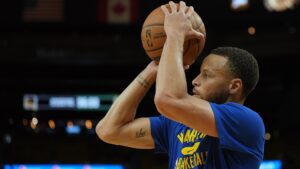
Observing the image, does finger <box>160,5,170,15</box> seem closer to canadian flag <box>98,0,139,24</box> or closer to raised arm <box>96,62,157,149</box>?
raised arm <box>96,62,157,149</box>

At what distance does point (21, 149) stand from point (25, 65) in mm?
2366

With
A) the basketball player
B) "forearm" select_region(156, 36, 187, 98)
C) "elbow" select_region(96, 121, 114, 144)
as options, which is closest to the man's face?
the basketball player

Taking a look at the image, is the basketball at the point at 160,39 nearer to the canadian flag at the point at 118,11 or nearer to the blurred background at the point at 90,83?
the canadian flag at the point at 118,11

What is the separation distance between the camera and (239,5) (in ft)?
29.7

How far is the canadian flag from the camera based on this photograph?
9.38m

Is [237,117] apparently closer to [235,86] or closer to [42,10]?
[235,86]

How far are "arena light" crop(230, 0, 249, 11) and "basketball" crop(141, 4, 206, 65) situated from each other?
5962mm

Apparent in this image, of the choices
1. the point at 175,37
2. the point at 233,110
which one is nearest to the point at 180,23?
the point at 175,37

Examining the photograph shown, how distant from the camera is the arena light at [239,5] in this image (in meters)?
8.98

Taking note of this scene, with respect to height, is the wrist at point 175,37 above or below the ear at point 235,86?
above

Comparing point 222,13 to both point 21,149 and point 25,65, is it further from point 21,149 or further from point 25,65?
point 21,149

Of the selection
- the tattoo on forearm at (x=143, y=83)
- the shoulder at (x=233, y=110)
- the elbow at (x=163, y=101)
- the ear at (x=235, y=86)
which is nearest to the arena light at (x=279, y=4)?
the tattoo on forearm at (x=143, y=83)

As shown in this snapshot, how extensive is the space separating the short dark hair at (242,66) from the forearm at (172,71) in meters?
0.35

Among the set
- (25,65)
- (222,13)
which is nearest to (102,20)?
(222,13)
